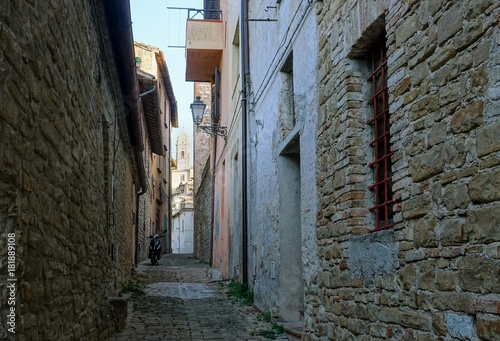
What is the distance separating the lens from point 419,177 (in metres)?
3.56

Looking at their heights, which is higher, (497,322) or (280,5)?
(280,5)

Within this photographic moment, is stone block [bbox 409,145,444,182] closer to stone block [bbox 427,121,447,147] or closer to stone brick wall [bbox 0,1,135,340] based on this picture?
stone block [bbox 427,121,447,147]

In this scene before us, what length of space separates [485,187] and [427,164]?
1.96ft

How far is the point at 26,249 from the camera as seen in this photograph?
2.88m

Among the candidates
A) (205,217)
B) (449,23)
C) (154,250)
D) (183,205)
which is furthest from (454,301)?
(183,205)

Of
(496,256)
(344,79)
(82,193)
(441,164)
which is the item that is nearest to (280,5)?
(344,79)

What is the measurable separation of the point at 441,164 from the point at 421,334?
1.03 meters

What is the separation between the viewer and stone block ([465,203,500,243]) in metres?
2.79

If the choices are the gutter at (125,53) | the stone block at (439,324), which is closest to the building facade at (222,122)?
the gutter at (125,53)

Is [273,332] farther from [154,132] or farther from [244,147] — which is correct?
[154,132]

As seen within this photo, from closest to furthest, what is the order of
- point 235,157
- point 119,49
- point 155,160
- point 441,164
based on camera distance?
point 441,164 < point 119,49 < point 235,157 < point 155,160

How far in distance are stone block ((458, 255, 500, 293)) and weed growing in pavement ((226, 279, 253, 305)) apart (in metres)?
6.71

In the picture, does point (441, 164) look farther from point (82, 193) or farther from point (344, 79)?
point (82, 193)

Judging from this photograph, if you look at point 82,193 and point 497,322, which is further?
point 82,193
